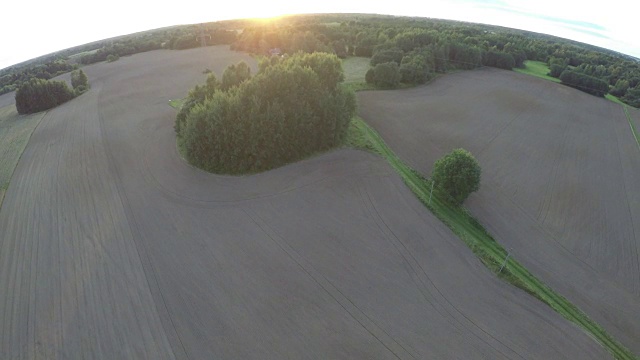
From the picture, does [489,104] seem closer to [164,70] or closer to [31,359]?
[31,359]

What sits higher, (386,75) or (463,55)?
(463,55)

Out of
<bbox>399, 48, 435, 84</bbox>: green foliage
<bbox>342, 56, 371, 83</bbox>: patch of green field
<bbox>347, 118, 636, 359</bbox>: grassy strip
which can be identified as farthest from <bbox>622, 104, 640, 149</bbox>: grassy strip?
<bbox>342, 56, 371, 83</bbox>: patch of green field

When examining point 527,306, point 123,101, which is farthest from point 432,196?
point 123,101

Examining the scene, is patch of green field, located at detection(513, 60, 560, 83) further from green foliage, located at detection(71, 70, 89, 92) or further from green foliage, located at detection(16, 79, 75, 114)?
green foliage, located at detection(16, 79, 75, 114)

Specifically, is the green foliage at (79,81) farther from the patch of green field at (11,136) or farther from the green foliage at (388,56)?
the green foliage at (388,56)

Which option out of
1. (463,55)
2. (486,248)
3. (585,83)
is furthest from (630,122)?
(486,248)

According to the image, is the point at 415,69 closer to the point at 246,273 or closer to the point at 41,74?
the point at 246,273

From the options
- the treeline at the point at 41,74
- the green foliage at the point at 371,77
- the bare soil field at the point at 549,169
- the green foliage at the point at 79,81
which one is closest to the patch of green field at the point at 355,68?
the green foliage at the point at 371,77
